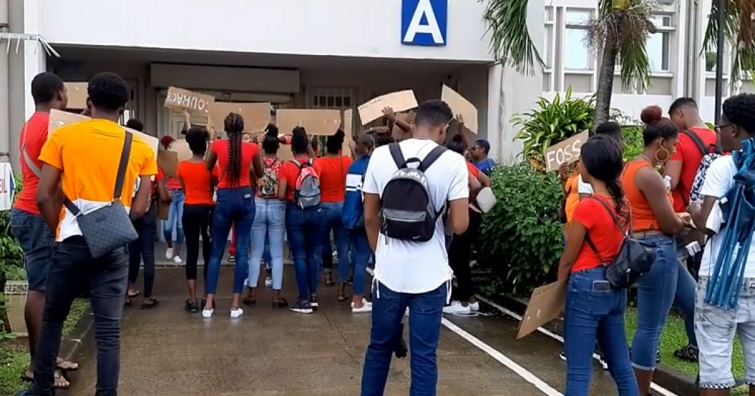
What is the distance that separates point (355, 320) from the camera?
779 cm

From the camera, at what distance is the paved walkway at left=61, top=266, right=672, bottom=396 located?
5637 millimetres

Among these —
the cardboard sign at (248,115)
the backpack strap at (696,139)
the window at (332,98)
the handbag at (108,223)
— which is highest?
the window at (332,98)

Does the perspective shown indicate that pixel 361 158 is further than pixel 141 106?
No

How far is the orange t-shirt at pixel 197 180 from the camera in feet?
25.0

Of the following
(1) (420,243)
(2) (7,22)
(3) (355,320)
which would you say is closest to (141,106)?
(2) (7,22)

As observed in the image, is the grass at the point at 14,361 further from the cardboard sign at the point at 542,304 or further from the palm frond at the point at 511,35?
the palm frond at the point at 511,35

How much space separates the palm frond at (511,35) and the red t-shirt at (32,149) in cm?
773

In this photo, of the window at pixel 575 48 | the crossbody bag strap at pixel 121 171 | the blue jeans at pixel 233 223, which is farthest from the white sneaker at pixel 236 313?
the window at pixel 575 48

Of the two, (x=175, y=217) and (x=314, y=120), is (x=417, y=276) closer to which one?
(x=314, y=120)

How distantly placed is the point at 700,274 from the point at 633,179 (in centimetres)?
73

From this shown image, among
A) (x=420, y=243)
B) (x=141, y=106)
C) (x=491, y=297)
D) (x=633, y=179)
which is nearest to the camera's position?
(x=420, y=243)

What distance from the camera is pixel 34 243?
4812 millimetres

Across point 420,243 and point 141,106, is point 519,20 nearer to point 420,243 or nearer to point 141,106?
Answer: point 141,106

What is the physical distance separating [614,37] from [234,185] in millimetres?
5409
